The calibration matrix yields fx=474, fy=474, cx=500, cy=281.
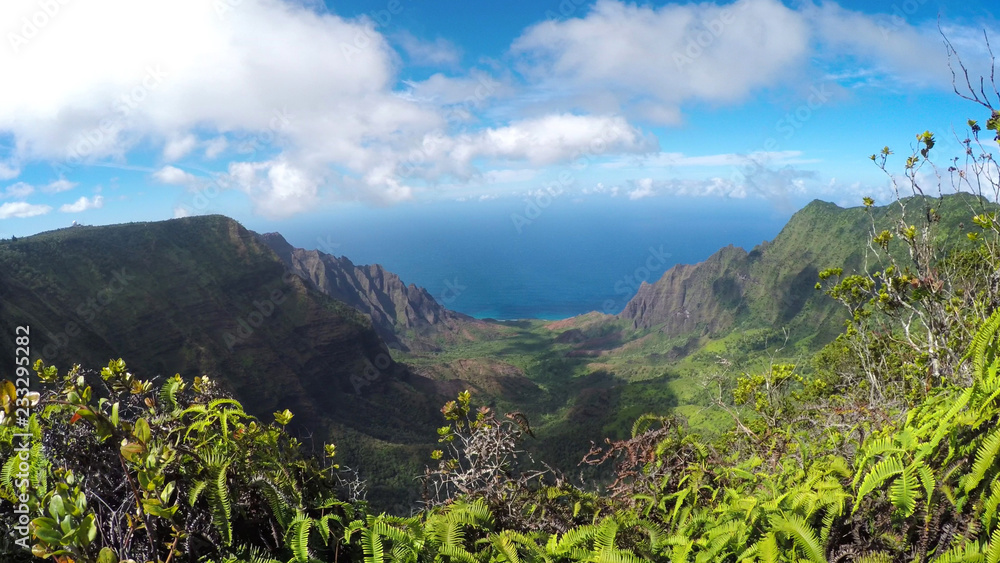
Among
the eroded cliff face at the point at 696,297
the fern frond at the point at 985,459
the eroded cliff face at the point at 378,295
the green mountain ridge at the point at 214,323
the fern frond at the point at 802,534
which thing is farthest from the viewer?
the eroded cliff face at the point at 378,295

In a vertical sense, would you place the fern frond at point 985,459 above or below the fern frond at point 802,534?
above

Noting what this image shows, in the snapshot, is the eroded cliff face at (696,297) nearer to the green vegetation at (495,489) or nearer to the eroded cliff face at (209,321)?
the eroded cliff face at (209,321)

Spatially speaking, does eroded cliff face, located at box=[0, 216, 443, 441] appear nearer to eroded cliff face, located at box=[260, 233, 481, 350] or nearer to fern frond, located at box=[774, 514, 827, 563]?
fern frond, located at box=[774, 514, 827, 563]

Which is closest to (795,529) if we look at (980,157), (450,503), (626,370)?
(450,503)

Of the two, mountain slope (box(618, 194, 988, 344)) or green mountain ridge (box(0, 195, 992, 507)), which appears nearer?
green mountain ridge (box(0, 195, 992, 507))

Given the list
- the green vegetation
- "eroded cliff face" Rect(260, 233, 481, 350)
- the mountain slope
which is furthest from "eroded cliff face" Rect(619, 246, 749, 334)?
the green vegetation

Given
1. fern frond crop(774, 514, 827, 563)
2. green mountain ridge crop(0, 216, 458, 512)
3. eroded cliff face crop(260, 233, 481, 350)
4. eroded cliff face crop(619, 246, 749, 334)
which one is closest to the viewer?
fern frond crop(774, 514, 827, 563)

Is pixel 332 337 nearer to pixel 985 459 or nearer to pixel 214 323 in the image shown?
pixel 214 323

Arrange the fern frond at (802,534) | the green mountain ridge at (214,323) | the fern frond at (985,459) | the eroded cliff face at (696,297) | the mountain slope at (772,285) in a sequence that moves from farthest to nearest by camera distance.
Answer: the eroded cliff face at (696,297), the mountain slope at (772,285), the green mountain ridge at (214,323), the fern frond at (802,534), the fern frond at (985,459)

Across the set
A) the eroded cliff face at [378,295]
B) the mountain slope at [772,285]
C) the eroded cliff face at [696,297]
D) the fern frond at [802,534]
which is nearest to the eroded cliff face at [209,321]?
the fern frond at [802,534]
